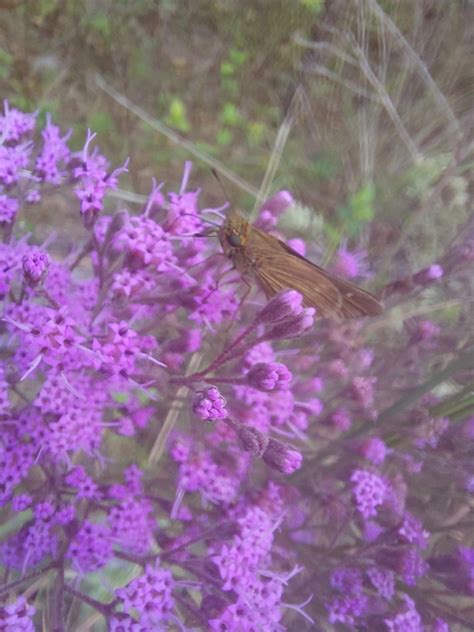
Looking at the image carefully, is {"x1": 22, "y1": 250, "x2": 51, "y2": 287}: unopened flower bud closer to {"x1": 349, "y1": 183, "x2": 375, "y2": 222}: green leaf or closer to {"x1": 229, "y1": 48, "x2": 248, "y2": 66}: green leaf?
{"x1": 349, "y1": 183, "x2": 375, "y2": 222}: green leaf

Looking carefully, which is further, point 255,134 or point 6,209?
point 255,134

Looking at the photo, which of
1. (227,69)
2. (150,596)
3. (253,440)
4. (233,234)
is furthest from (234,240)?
(227,69)

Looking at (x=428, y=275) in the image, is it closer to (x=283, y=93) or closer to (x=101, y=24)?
(x=283, y=93)

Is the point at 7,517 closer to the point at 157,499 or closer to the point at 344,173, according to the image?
the point at 157,499

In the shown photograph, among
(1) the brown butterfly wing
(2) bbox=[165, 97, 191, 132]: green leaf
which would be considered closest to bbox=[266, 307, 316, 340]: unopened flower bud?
(1) the brown butterfly wing

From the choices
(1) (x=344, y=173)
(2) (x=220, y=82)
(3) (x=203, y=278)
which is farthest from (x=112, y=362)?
(2) (x=220, y=82)
